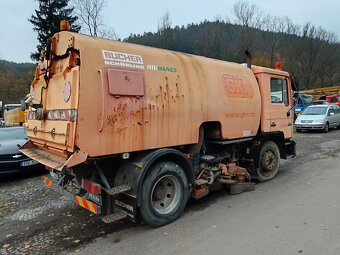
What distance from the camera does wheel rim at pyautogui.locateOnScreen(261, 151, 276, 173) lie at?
6.26 m

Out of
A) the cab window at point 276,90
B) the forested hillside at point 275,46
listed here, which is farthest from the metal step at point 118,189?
the forested hillside at point 275,46

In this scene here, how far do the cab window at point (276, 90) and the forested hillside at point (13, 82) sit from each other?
36.6 m

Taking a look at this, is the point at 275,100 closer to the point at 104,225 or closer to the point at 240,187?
the point at 240,187

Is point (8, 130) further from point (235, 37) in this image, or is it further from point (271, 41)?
point (271, 41)

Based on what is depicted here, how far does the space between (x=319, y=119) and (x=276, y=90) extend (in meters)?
10.6

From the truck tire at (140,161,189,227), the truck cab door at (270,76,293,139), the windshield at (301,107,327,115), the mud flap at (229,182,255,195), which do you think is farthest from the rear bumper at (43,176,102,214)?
the windshield at (301,107,327,115)

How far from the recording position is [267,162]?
6.33m

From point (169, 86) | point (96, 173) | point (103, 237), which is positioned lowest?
point (103, 237)

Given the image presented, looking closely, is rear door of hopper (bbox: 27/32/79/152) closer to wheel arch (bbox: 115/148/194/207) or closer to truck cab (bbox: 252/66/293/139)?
wheel arch (bbox: 115/148/194/207)

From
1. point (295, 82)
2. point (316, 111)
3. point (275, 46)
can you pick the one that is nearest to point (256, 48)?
point (275, 46)

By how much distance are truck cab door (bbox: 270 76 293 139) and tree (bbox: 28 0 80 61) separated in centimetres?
→ 2545

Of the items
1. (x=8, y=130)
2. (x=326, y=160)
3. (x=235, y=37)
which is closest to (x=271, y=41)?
(x=235, y=37)

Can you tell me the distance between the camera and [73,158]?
3.25 metres

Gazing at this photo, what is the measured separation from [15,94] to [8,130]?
3598cm
